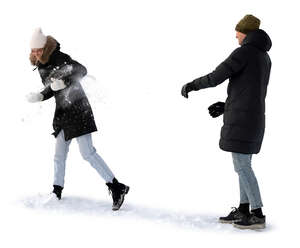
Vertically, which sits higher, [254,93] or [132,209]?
[254,93]

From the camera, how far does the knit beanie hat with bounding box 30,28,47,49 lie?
7098 mm

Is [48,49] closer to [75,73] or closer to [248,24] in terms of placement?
[75,73]

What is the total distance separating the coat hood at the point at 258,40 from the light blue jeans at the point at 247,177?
105 cm

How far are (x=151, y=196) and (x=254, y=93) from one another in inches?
76.3

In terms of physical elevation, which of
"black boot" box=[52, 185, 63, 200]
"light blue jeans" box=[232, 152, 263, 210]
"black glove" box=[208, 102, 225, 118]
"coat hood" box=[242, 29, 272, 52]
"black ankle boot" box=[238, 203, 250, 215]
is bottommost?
"black ankle boot" box=[238, 203, 250, 215]

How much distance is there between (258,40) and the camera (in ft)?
21.4

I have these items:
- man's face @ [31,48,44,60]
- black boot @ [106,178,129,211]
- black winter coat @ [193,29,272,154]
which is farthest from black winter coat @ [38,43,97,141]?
black winter coat @ [193,29,272,154]

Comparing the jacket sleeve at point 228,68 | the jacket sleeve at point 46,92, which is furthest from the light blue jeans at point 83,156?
the jacket sleeve at point 228,68

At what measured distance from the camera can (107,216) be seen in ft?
23.1

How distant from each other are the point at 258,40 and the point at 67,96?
2044 mm

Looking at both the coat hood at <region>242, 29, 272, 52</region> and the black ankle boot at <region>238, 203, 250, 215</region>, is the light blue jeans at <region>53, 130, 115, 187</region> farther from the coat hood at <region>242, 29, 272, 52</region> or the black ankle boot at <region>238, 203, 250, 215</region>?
the coat hood at <region>242, 29, 272, 52</region>

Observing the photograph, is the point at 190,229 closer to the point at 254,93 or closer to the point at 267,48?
the point at 254,93

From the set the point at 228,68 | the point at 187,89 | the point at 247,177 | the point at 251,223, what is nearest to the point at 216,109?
the point at 187,89

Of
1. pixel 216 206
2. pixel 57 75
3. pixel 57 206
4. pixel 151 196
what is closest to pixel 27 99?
pixel 57 75
